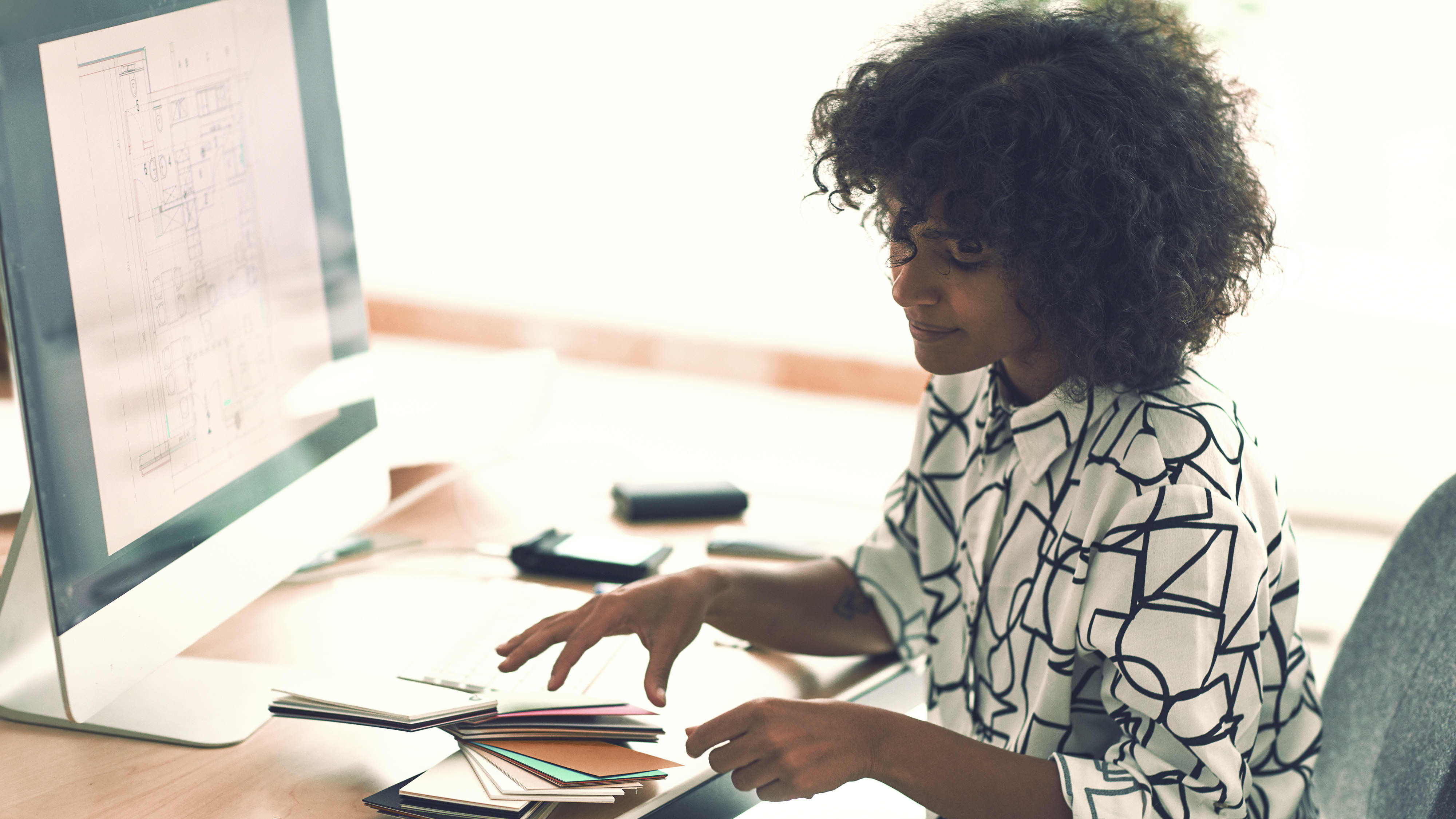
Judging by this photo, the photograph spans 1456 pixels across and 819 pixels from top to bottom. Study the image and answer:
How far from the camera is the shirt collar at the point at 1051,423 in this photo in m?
0.88

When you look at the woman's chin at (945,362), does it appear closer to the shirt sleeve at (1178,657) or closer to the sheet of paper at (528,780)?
the shirt sleeve at (1178,657)

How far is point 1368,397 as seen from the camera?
1965 millimetres

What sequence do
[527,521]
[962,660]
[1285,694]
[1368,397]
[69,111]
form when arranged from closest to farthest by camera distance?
[69,111], [1285,694], [962,660], [527,521], [1368,397]

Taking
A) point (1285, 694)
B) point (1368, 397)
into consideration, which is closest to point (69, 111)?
point (1285, 694)

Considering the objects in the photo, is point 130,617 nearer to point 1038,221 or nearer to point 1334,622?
point 1038,221

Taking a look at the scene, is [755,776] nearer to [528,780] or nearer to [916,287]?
[528,780]

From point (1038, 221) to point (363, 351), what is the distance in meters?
0.61

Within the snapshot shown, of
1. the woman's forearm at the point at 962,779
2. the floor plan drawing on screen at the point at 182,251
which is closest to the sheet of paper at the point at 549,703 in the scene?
the woman's forearm at the point at 962,779

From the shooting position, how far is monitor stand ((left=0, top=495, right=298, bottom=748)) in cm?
84

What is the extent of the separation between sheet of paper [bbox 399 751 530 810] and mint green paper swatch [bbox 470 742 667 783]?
0.02 metres

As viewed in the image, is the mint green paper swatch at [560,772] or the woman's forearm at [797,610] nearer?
the mint green paper swatch at [560,772]

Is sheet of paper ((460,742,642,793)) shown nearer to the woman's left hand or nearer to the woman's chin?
the woman's left hand

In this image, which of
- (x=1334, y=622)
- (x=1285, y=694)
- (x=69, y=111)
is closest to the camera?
→ (x=69, y=111)

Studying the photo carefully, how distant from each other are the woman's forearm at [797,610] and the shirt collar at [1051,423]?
8.4 inches
